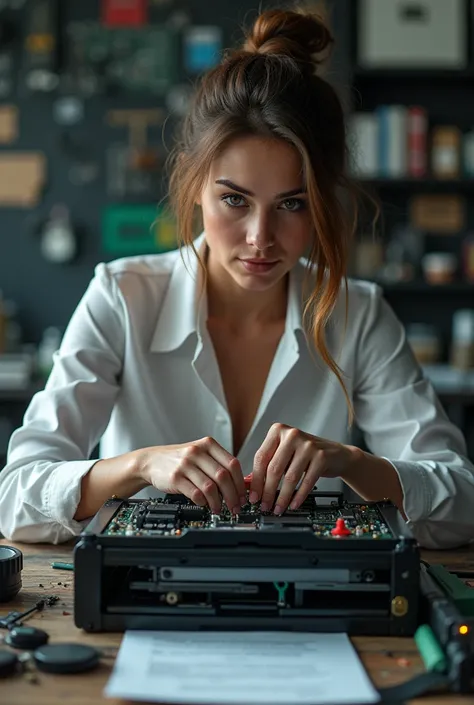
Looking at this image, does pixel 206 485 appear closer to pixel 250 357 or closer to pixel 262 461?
pixel 262 461

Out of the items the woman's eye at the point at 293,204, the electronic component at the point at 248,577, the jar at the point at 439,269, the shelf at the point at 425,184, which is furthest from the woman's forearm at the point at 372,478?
the jar at the point at 439,269

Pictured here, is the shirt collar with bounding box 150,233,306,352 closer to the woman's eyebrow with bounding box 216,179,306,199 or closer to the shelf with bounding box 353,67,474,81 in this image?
the woman's eyebrow with bounding box 216,179,306,199

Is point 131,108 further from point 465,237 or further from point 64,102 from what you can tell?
point 465,237

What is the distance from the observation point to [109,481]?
136 centimetres

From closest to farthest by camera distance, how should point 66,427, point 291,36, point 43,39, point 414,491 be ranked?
point 414,491
point 66,427
point 291,36
point 43,39

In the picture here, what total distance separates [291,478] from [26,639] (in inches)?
15.4

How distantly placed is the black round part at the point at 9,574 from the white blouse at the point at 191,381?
0.40 meters

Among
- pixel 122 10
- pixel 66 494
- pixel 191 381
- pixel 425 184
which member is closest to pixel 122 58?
pixel 122 10

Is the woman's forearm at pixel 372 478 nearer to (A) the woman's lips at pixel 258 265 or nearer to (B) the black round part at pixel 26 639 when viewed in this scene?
(A) the woman's lips at pixel 258 265

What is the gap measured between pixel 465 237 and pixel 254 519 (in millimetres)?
3174

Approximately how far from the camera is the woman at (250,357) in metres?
1.39

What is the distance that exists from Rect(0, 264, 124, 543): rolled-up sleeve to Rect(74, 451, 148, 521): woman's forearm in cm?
1

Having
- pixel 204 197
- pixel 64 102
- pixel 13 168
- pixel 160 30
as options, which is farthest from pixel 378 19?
pixel 204 197

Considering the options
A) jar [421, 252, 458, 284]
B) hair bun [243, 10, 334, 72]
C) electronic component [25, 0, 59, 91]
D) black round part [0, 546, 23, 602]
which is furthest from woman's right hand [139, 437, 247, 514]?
electronic component [25, 0, 59, 91]
